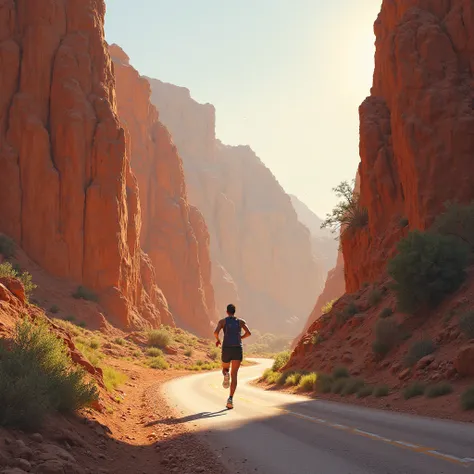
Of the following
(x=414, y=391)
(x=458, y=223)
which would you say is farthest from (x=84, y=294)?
(x=414, y=391)

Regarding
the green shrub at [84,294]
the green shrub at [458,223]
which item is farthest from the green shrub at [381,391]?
the green shrub at [84,294]

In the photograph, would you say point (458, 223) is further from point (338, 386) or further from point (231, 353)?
point (231, 353)

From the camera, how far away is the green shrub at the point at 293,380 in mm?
23609

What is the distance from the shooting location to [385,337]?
19.7m

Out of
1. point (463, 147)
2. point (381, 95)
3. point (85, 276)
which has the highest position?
point (381, 95)

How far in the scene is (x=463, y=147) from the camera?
2456 cm

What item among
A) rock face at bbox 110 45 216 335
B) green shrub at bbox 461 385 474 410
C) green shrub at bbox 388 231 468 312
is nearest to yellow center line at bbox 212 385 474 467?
green shrub at bbox 461 385 474 410

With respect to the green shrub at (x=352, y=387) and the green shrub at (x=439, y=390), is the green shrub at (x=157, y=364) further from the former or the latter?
the green shrub at (x=439, y=390)

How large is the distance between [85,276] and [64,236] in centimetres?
407

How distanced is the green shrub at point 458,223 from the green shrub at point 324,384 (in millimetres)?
7784

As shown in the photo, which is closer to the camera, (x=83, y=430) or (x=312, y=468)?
(x=312, y=468)

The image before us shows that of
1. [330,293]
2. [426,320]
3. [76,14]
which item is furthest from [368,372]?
[330,293]

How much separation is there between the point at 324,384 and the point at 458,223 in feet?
28.6

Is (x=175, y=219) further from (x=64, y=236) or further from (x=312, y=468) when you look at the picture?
(x=312, y=468)
